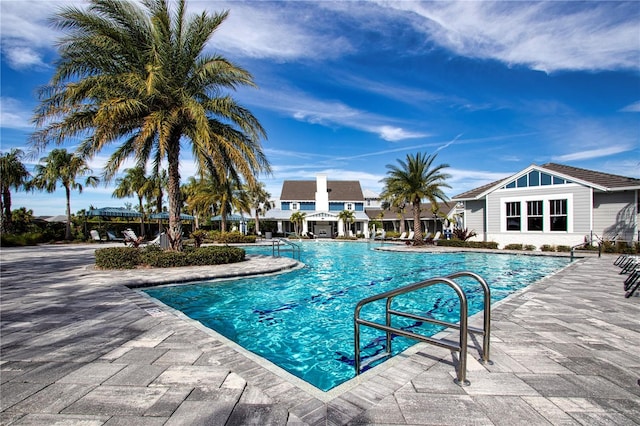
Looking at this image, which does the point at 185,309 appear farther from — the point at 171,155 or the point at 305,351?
the point at 171,155

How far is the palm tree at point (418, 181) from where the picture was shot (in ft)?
83.8

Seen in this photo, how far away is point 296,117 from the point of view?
26953 mm

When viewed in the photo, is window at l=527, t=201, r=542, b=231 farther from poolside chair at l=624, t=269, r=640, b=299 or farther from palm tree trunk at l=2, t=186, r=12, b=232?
palm tree trunk at l=2, t=186, r=12, b=232

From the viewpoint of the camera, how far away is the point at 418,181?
25.8 meters

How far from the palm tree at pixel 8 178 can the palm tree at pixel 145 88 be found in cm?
2694

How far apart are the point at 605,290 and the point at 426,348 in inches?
287

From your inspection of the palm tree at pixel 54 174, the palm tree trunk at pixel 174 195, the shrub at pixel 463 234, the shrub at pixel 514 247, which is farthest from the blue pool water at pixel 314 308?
the palm tree at pixel 54 174

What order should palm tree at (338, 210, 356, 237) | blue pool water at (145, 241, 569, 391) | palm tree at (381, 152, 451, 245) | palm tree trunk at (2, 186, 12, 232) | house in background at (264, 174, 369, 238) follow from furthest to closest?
house in background at (264, 174, 369, 238), palm tree at (338, 210, 356, 237), palm tree trunk at (2, 186, 12, 232), palm tree at (381, 152, 451, 245), blue pool water at (145, 241, 569, 391)

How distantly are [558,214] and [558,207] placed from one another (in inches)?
19.2

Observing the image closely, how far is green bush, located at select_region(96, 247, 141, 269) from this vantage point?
40.6ft

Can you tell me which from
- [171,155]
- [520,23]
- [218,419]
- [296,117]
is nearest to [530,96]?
[520,23]

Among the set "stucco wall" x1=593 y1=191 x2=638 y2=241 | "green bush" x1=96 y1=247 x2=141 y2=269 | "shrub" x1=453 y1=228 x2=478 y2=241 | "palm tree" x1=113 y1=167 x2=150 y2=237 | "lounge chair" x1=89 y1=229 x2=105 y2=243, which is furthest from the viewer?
"palm tree" x1=113 y1=167 x2=150 y2=237

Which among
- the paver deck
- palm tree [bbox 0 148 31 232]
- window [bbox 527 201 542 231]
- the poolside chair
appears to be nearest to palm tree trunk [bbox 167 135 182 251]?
the paver deck

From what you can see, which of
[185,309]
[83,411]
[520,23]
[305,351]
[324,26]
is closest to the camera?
[83,411]
